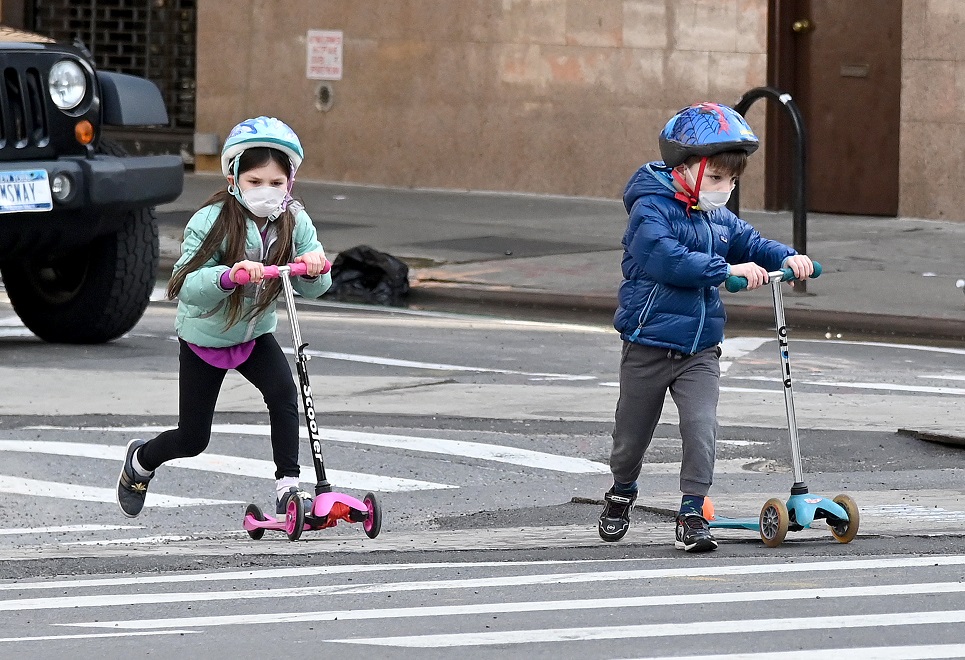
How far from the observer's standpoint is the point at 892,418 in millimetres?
9578

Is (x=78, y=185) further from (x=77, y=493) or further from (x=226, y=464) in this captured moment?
(x=77, y=493)

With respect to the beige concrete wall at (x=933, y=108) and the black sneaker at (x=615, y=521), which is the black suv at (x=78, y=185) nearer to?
the black sneaker at (x=615, y=521)

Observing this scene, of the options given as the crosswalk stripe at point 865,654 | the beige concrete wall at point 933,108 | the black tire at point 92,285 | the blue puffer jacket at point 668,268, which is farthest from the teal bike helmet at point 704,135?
the beige concrete wall at point 933,108

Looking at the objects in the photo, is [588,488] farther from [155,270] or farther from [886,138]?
[886,138]

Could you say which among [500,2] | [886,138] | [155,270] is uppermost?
[500,2]

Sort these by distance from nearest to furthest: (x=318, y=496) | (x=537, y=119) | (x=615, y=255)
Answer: (x=318, y=496) < (x=615, y=255) < (x=537, y=119)

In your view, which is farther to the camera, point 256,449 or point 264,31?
point 264,31

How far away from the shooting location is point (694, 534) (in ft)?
21.1

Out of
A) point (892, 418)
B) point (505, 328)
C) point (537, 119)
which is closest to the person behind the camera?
point (892, 418)

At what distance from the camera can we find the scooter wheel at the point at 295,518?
6.52 meters

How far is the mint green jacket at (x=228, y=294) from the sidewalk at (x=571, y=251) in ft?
24.1

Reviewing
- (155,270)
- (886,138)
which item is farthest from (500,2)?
(155,270)

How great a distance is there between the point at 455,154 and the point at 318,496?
15.3 metres

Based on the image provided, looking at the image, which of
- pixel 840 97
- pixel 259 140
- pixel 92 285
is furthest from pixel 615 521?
pixel 840 97
